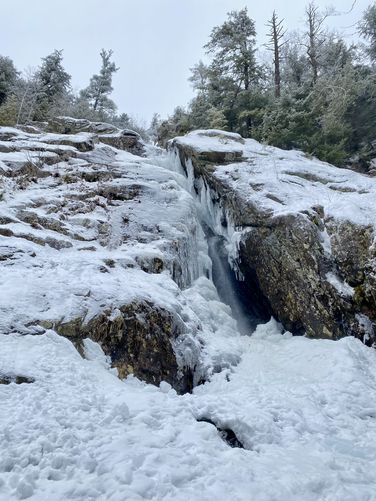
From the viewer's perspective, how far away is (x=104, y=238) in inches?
430

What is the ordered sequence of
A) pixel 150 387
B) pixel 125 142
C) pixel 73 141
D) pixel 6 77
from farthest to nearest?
pixel 6 77
pixel 125 142
pixel 73 141
pixel 150 387

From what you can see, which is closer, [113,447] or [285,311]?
[113,447]

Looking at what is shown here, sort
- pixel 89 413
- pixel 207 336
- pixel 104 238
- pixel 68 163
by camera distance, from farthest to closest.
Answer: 1. pixel 68 163
2. pixel 104 238
3. pixel 207 336
4. pixel 89 413

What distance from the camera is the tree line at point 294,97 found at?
1953cm

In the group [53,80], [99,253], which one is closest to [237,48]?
[53,80]

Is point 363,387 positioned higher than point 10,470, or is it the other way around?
point 363,387

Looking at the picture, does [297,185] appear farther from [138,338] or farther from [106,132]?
[106,132]

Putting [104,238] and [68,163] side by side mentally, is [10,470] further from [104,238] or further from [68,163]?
[68,163]

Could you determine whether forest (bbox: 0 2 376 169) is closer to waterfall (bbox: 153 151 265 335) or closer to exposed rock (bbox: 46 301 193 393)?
waterfall (bbox: 153 151 265 335)

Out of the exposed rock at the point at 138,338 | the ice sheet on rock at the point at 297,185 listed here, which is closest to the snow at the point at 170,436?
the exposed rock at the point at 138,338

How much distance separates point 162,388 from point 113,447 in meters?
2.56

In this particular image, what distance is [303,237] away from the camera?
35.5 ft

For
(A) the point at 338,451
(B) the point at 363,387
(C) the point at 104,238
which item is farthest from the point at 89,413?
(C) the point at 104,238

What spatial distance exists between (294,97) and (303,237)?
13.6 meters
